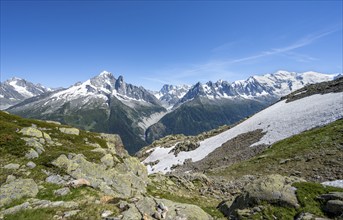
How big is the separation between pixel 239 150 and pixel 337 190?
45.6m

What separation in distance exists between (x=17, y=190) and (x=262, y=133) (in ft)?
195

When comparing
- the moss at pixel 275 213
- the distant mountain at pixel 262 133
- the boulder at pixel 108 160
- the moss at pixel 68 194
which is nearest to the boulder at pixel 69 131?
the boulder at pixel 108 160

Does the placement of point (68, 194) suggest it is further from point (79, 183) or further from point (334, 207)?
point (334, 207)

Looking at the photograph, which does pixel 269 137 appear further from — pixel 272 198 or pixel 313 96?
pixel 272 198

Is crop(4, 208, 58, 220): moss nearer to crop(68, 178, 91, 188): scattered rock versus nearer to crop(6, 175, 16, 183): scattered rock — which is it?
crop(68, 178, 91, 188): scattered rock

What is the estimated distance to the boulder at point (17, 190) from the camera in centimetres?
1870

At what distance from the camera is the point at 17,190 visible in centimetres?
1961

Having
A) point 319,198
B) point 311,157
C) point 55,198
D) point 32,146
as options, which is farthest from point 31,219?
point 311,157

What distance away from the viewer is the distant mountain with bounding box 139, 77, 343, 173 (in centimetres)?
5962

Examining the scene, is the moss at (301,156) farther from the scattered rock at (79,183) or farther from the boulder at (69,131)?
the scattered rock at (79,183)

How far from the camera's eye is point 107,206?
57.3ft

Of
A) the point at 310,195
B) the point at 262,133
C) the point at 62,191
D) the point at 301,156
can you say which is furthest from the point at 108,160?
the point at 262,133

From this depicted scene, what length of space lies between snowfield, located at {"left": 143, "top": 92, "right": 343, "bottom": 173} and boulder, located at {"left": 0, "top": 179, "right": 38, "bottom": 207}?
51.4 m

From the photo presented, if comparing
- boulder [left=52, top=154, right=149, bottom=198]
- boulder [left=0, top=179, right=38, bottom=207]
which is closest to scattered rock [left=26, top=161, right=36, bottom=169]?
boulder [left=52, top=154, right=149, bottom=198]
